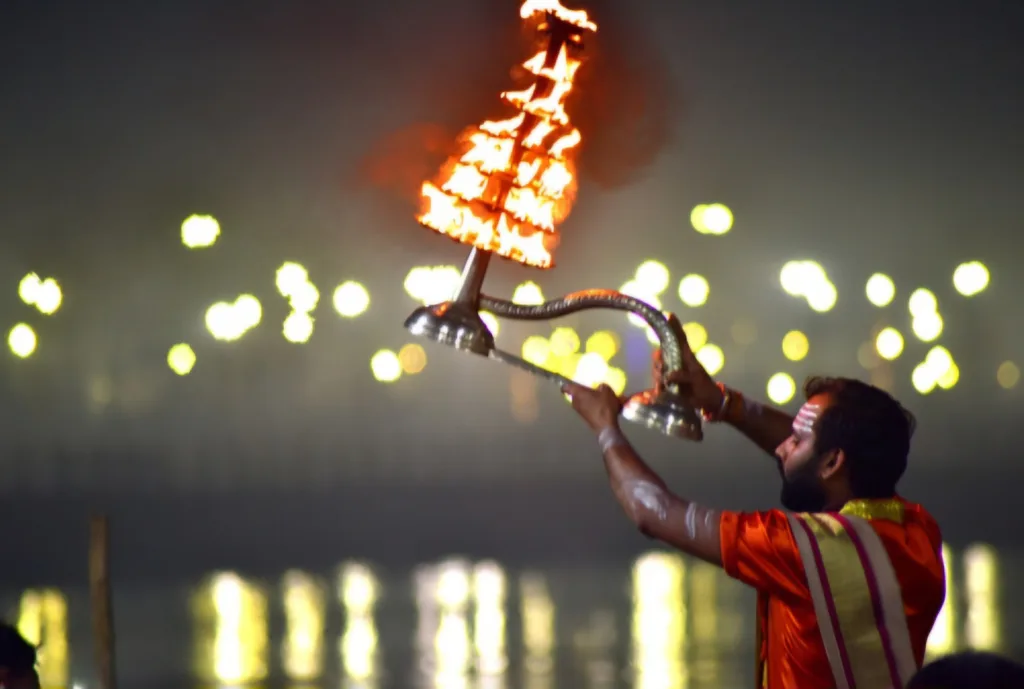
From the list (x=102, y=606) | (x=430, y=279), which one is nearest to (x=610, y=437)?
(x=102, y=606)

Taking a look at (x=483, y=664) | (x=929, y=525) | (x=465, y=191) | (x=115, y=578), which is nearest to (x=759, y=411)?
(x=929, y=525)

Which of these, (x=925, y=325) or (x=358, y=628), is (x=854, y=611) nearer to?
(x=358, y=628)

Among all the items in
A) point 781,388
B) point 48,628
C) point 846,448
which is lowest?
point 48,628

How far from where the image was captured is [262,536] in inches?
950

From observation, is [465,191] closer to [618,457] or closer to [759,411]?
[618,457]

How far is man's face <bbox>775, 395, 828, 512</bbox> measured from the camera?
9.77 ft

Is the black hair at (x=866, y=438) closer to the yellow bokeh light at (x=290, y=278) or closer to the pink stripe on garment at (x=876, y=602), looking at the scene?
the pink stripe on garment at (x=876, y=602)

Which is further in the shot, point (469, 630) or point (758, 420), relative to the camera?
point (469, 630)

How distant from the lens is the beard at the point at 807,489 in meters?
2.97

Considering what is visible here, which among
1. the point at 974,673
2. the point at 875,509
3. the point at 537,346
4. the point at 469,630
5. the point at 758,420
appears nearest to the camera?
the point at 974,673

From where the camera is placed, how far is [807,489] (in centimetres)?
299

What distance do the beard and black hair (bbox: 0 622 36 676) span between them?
159 centimetres

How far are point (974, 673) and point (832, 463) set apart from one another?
3.45 ft

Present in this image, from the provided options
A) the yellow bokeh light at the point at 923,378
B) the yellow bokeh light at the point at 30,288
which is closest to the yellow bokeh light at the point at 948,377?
the yellow bokeh light at the point at 923,378
